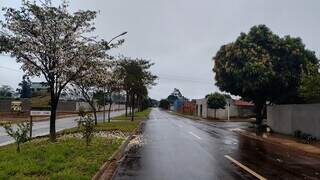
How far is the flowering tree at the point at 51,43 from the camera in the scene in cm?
2094

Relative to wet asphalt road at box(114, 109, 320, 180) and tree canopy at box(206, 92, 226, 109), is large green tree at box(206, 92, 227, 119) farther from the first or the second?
wet asphalt road at box(114, 109, 320, 180)

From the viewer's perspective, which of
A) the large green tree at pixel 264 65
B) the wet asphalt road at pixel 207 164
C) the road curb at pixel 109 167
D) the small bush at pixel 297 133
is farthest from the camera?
the large green tree at pixel 264 65

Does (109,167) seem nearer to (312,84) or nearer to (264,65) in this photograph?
(312,84)

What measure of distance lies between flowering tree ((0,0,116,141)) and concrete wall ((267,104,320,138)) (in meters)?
12.6

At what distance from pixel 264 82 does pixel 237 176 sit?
22.3 metres

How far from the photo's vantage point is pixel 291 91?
37.4 meters

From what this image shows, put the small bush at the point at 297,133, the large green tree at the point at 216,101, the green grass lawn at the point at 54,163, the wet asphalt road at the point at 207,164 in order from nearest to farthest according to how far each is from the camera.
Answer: the green grass lawn at the point at 54,163, the wet asphalt road at the point at 207,164, the small bush at the point at 297,133, the large green tree at the point at 216,101

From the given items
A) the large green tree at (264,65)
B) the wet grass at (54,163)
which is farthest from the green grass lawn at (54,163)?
the large green tree at (264,65)

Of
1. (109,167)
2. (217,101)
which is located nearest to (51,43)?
(109,167)

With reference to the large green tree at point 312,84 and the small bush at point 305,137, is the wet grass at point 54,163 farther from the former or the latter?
the large green tree at point 312,84

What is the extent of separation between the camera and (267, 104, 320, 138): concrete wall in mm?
27562

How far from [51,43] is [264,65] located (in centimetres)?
1808

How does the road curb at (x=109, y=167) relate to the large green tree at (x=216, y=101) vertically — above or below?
below

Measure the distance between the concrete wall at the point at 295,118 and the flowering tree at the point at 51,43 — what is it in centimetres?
1259
